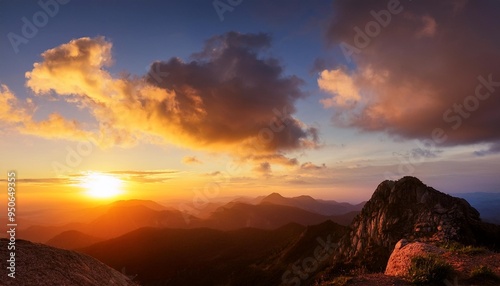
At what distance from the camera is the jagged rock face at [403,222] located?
24.4 m

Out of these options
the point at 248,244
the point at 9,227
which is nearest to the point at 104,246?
the point at 248,244

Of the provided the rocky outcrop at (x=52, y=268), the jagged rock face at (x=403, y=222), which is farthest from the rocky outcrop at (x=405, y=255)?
the rocky outcrop at (x=52, y=268)

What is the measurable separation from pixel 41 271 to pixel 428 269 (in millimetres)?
13720

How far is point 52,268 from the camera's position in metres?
9.70

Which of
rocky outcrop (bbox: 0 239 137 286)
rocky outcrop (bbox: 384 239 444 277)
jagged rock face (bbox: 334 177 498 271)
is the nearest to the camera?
rocky outcrop (bbox: 0 239 137 286)

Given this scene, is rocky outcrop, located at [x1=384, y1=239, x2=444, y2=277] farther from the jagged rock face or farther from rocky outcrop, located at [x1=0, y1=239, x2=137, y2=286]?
rocky outcrop, located at [x1=0, y1=239, x2=137, y2=286]

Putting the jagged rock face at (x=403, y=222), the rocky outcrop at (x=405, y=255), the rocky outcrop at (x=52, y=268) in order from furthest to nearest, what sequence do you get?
1. the jagged rock face at (x=403, y=222)
2. the rocky outcrop at (x=405, y=255)
3. the rocky outcrop at (x=52, y=268)

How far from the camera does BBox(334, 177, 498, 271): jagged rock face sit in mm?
24422

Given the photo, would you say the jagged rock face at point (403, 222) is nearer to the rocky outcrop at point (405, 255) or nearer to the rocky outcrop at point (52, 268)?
the rocky outcrop at point (405, 255)

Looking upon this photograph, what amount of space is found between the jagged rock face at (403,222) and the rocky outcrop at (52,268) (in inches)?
934

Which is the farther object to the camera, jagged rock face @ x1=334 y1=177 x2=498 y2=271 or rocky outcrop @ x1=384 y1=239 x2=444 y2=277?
jagged rock face @ x1=334 y1=177 x2=498 y2=271

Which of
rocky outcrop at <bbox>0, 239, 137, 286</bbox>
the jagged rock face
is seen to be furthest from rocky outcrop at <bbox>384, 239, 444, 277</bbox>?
rocky outcrop at <bbox>0, 239, 137, 286</bbox>

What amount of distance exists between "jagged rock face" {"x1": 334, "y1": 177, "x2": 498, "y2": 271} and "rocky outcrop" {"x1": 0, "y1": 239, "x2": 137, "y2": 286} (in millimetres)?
23723

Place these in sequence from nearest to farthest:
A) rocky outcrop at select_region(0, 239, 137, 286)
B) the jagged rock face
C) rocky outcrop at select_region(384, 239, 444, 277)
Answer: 1. rocky outcrop at select_region(0, 239, 137, 286)
2. rocky outcrop at select_region(384, 239, 444, 277)
3. the jagged rock face
